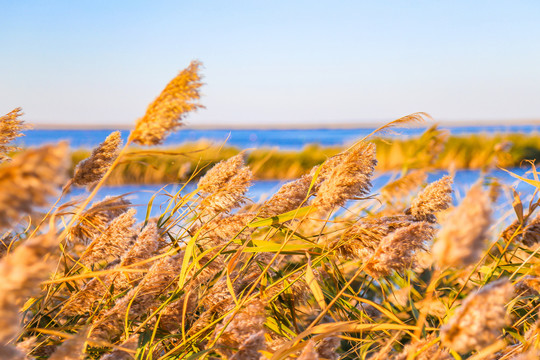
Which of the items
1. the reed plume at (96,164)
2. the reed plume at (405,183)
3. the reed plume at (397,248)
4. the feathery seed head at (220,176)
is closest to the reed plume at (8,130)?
the reed plume at (96,164)

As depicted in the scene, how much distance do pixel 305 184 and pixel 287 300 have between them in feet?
0.90

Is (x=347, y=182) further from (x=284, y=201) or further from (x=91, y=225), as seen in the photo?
(x=91, y=225)

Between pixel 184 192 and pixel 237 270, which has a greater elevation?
pixel 184 192

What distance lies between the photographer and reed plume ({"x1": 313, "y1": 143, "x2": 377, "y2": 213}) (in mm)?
901

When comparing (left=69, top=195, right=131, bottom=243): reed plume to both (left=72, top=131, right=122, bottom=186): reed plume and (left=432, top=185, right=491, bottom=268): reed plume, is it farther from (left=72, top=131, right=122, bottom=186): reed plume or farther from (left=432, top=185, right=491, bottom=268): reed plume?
(left=432, top=185, right=491, bottom=268): reed plume

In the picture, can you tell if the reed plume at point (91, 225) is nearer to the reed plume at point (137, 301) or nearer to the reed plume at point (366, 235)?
the reed plume at point (137, 301)

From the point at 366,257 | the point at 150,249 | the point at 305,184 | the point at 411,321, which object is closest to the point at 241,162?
the point at 305,184

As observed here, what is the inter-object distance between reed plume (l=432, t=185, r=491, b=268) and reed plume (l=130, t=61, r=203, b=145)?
49 cm

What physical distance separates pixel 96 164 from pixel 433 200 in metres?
0.76

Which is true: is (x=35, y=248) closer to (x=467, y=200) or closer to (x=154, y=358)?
(x=467, y=200)

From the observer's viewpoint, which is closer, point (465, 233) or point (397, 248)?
point (465, 233)

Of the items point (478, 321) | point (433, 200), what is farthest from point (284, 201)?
point (478, 321)

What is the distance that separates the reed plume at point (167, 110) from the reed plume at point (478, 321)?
0.51 meters

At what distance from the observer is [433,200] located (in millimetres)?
1028
